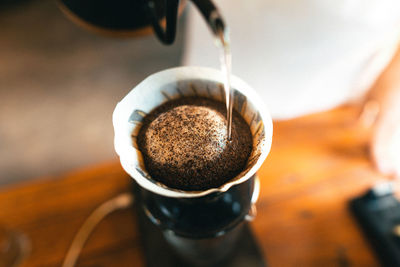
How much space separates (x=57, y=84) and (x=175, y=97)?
1.56 meters

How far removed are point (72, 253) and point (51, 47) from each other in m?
1.51

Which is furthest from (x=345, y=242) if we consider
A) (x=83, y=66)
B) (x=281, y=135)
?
(x=83, y=66)

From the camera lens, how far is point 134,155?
1.25 ft

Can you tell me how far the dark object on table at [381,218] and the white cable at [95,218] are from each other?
0.64 m

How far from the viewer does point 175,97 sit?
0.44 meters

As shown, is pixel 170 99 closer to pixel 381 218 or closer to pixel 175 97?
pixel 175 97

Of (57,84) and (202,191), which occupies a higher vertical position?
(202,191)

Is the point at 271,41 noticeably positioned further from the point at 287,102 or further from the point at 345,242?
the point at 345,242

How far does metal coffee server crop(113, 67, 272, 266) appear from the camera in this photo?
1.23ft

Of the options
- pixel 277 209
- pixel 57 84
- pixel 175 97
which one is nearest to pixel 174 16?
pixel 175 97

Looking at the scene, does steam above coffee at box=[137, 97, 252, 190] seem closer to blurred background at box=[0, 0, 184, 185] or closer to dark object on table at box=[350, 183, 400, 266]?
dark object on table at box=[350, 183, 400, 266]

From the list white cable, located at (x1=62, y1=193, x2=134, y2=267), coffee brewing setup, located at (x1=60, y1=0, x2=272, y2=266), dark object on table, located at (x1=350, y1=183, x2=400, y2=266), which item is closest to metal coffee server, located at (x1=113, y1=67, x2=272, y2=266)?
coffee brewing setup, located at (x1=60, y1=0, x2=272, y2=266)

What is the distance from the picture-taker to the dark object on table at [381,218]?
76 centimetres

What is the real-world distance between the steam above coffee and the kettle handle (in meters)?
0.10
